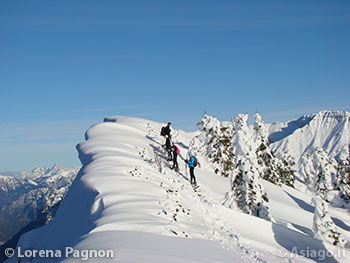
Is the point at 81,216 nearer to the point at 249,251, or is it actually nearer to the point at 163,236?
the point at 163,236

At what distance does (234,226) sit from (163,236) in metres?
5.76

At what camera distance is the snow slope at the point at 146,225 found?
21.2ft

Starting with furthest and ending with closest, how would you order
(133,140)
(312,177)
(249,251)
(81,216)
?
(312,177)
(133,140)
(81,216)
(249,251)

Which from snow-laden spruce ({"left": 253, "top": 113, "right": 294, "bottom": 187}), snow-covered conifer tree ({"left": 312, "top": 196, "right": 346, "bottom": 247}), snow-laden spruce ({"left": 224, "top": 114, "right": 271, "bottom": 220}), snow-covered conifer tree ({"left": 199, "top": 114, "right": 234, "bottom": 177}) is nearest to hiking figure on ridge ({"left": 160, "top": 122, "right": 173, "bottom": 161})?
snow-laden spruce ({"left": 224, "top": 114, "right": 271, "bottom": 220})

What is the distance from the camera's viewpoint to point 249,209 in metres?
20.4

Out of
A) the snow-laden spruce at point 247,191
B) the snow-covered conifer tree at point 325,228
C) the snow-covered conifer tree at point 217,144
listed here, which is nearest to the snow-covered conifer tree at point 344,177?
the snow-covered conifer tree at point 217,144

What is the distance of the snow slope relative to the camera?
6471 mm

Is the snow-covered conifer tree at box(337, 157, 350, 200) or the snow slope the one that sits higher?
the snow-covered conifer tree at box(337, 157, 350, 200)

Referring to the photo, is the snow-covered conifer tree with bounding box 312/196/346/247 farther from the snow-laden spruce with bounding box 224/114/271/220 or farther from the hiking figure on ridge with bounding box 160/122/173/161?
the hiking figure on ridge with bounding box 160/122/173/161

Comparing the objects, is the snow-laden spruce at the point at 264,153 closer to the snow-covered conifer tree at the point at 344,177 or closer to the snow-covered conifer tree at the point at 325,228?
the snow-covered conifer tree at the point at 344,177

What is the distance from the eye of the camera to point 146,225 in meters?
7.68

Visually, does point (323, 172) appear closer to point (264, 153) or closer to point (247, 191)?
point (264, 153)

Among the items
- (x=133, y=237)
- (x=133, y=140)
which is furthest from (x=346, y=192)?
(x=133, y=237)

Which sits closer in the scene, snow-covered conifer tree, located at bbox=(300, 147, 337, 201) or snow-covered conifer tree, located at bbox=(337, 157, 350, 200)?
snow-covered conifer tree, located at bbox=(300, 147, 337, 201)
